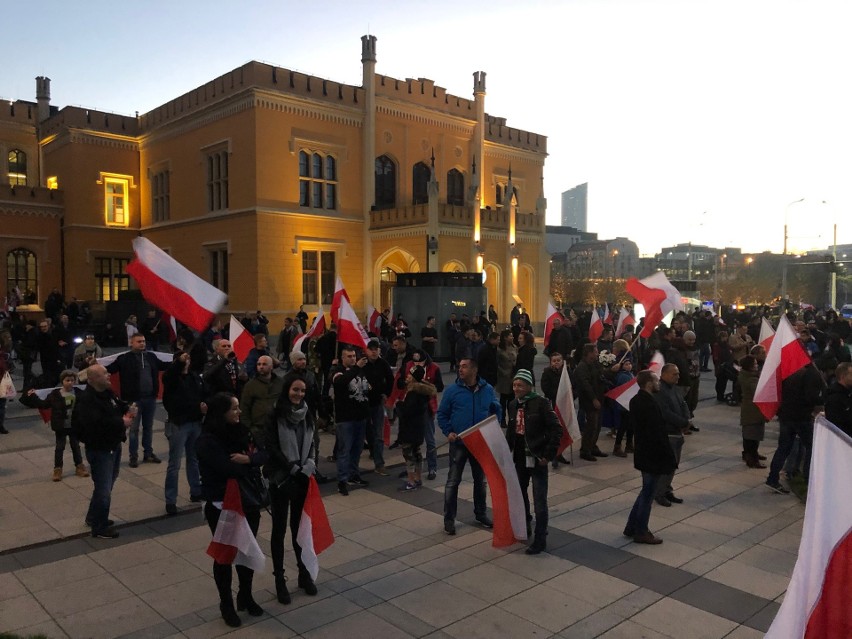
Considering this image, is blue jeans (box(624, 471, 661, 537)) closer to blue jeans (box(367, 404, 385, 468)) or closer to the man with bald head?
blue jeans (box(367, 404, 385, 468))

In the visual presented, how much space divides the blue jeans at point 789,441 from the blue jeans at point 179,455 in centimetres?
706

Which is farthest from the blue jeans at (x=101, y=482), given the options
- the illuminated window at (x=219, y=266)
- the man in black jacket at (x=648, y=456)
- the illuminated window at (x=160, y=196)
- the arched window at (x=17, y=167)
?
the arched window at (x=17, y=167)

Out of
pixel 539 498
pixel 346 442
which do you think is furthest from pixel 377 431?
pixel 539 498

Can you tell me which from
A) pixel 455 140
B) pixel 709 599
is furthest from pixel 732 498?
pixel 455 140

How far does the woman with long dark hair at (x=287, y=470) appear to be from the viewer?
17.7 feet

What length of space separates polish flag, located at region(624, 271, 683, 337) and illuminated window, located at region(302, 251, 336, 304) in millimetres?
17717

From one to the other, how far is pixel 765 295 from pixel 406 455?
70073mm

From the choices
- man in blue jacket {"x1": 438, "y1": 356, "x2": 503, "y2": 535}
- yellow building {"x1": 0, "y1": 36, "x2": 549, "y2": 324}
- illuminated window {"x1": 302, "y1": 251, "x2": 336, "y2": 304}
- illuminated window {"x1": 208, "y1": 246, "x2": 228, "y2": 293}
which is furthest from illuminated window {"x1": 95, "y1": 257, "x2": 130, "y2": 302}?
man in blue jacket {"x1": 438, "y1": 356, "x2": 503, "y2": 535}

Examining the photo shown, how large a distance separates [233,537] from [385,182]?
27275 mm

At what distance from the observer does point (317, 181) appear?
28.0m

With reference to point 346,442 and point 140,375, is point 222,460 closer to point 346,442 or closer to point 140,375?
point 346,442

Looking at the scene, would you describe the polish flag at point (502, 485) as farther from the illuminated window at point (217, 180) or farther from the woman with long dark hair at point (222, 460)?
the illuminated window at point (217, 180)

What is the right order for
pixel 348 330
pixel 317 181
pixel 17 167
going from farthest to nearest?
A: pixel 17 167
pixel 317 181
pixel 348 330

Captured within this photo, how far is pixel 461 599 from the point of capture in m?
5.45
